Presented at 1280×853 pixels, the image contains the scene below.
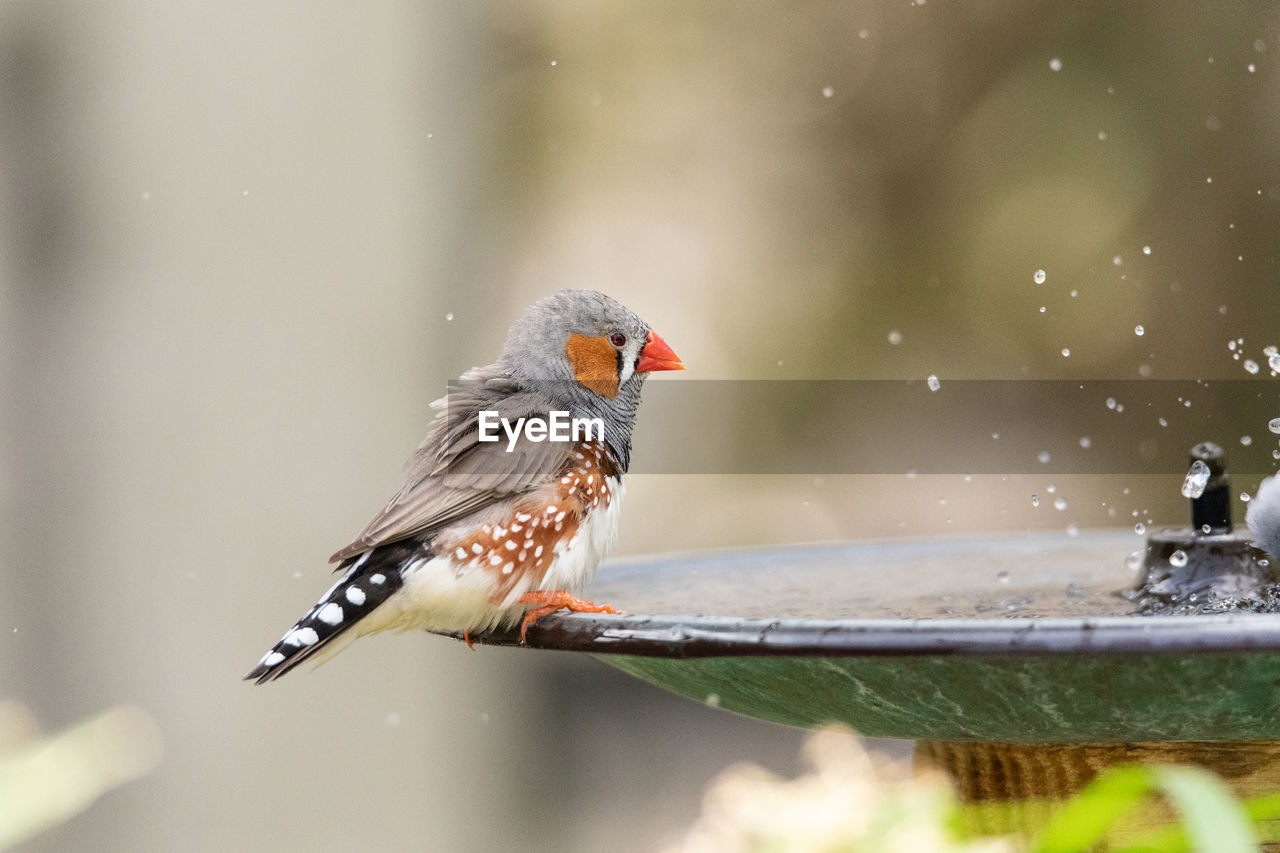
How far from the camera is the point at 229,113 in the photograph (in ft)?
12.8

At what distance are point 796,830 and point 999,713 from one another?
925mm

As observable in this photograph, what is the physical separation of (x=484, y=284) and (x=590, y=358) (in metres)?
2.48

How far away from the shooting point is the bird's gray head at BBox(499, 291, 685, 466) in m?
1.90

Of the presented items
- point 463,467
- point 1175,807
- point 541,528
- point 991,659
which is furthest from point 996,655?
point 463,467

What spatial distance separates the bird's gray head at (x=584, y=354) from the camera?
190 cm

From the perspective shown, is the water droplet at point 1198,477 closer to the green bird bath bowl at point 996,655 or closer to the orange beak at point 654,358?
the green bird bath bowl at point 996,655

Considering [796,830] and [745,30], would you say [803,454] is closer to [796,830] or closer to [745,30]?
[745,30]

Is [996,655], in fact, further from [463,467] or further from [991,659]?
[463,467]

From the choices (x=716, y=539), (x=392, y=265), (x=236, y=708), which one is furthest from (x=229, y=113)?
(x=716, y=539)

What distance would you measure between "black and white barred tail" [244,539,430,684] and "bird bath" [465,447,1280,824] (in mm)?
156


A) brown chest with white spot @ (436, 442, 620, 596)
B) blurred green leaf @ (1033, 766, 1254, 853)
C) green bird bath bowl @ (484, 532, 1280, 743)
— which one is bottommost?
blurred green leaf @ (1033, 766, 1254, 853)

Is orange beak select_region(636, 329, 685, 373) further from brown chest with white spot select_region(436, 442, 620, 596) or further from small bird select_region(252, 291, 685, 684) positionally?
brown chest with white spot select_region(436, 442, 620, 596)

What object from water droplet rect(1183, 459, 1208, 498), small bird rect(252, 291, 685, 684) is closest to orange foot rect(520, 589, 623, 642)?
small bird rect(252, 291, 685, 684)

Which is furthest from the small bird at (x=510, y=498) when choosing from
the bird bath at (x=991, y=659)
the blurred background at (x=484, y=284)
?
the blurred background at (x=484, y=284)
